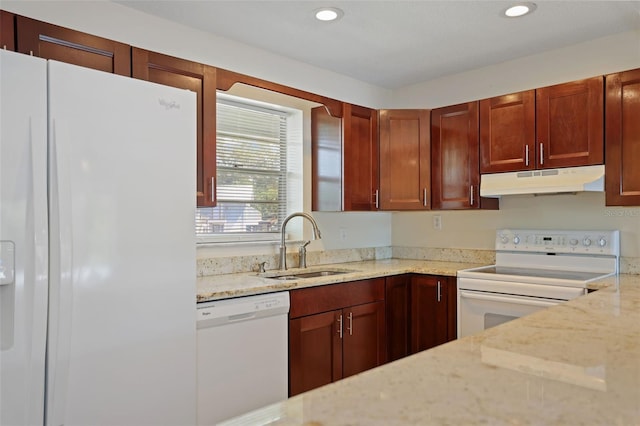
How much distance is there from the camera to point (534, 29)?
111 inches

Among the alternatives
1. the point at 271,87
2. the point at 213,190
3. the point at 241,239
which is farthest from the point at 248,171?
the point at 213,190

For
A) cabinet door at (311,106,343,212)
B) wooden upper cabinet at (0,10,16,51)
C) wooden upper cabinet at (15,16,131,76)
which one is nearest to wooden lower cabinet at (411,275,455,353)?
cabinet door at (311,106,343,212)

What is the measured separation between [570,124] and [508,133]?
0.38 metres

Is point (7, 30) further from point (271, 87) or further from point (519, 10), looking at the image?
point (519, 10)

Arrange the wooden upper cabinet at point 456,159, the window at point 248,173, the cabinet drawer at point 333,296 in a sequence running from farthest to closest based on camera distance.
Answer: the wooden upper cabinet at point 456,159, the window at point 248,173, the cabinet drawer at point 333,296

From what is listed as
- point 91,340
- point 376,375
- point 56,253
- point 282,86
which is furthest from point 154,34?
point 376,375

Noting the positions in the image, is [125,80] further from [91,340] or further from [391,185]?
[391,185]

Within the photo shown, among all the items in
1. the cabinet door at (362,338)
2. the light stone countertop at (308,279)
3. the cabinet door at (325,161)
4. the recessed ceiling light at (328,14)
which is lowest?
the cabinet door at (362,338)

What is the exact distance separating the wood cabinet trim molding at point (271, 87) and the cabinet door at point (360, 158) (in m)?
0.09

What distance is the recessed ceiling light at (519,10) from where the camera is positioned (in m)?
2.48

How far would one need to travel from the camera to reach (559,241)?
123 inches

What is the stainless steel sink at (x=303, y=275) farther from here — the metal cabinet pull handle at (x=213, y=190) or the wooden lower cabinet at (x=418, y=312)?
the metal cabinet pull handle at (x=213, y=190)

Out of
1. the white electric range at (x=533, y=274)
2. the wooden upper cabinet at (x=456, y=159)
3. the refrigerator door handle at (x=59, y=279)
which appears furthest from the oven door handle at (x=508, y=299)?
the refrigerator door handle at (x=59, y=279)

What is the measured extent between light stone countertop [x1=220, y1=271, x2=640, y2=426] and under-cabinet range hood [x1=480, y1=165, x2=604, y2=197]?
1660mm
